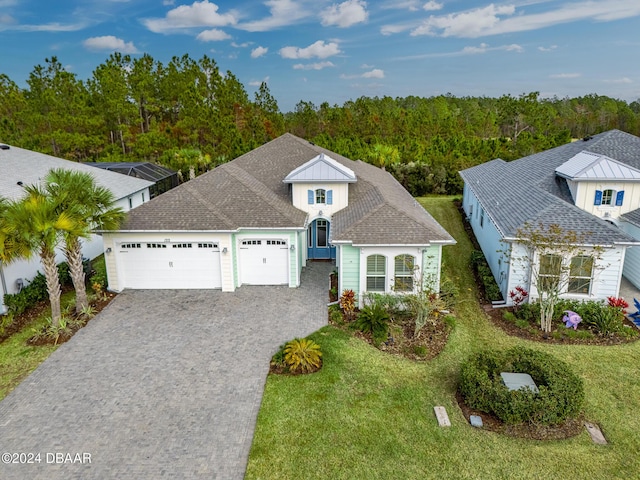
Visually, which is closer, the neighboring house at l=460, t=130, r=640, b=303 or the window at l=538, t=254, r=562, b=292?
the window at l=538, t=254, r=562, b=292

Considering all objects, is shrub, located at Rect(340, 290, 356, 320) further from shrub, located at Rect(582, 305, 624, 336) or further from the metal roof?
the metal roof

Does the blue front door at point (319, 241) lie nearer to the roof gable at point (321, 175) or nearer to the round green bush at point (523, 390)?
the roof gable at point (321, 175)

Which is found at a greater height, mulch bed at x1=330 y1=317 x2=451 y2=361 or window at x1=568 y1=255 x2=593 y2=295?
window at x1=568 y1=255 x2=593 y2=295

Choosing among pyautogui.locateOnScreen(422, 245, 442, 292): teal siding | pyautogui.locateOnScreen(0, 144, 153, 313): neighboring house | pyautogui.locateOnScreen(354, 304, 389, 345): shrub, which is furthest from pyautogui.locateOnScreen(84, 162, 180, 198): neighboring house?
pyautogui.locateOnScreen(422, 245, 442, 292): teal siding

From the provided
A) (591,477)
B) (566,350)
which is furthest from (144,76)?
(591,477)

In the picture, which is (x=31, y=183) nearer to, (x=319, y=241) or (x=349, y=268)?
(x=319, y=241)

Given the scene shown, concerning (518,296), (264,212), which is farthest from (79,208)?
(518,296)

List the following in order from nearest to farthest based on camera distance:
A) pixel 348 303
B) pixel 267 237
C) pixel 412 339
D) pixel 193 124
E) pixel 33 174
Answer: pixel 412 339
pixel 348 303
pixel 267 237
pixel 33 174
pixel 193 124
